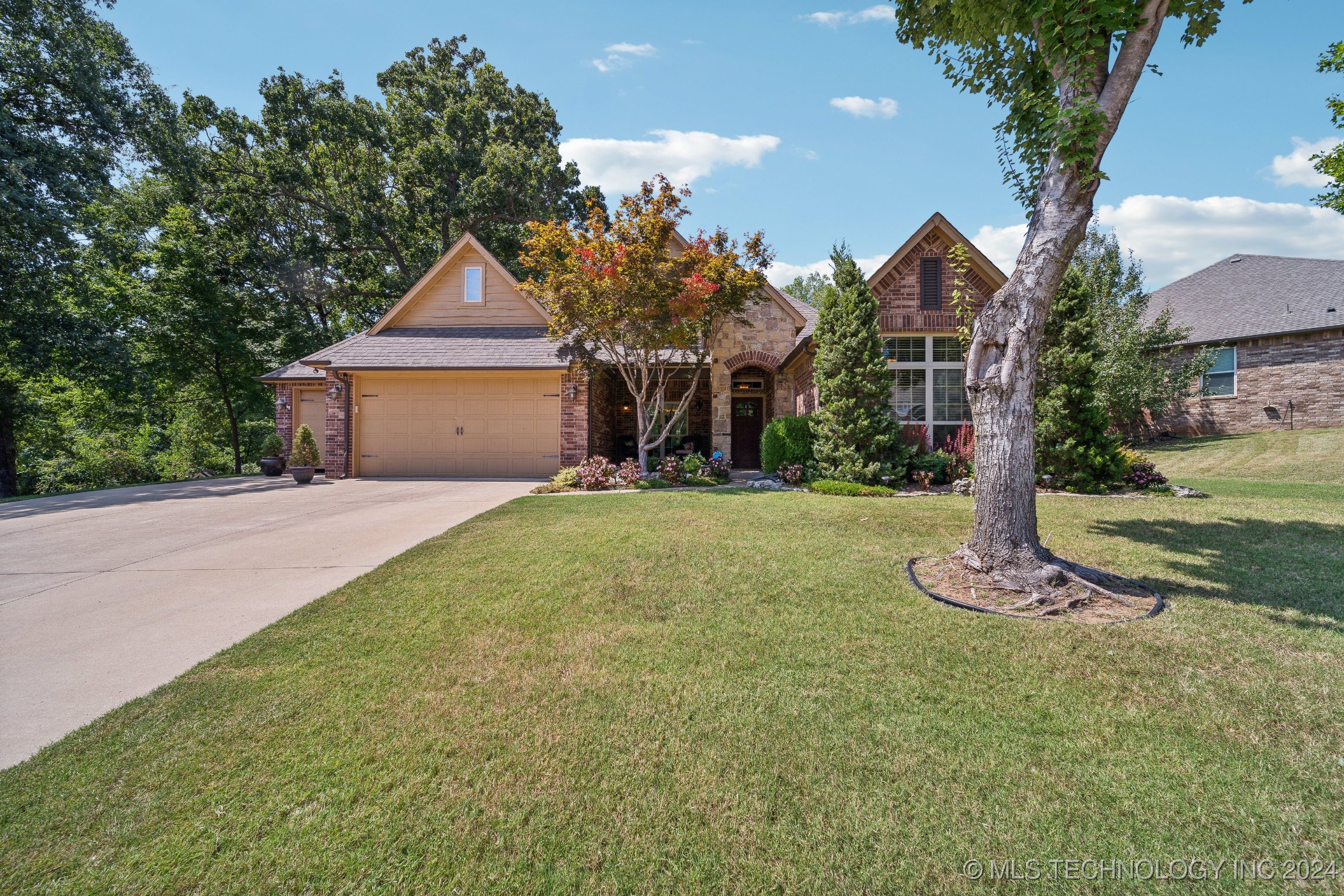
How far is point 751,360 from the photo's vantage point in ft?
45.1

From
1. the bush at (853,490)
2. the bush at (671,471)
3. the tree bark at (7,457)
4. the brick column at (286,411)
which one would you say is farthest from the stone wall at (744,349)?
the tree bark at (7,457)

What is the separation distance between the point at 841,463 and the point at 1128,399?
12.5 meters

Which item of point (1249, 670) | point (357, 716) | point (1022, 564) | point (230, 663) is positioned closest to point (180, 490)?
point (230, 663)

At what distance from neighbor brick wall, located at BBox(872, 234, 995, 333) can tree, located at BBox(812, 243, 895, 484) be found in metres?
2.08

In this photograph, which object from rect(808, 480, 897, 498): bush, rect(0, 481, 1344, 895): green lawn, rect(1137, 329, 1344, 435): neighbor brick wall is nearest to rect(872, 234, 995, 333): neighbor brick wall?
rect(808, 480, 897, 498): bush

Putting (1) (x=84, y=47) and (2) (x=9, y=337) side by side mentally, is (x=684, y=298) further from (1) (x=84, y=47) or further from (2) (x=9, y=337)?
(1) (x=84, y=47)

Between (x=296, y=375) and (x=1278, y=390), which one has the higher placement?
(x=296, y=375)

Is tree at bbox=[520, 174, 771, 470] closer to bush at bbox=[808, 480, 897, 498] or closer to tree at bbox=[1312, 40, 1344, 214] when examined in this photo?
bush at bbox=[808, 480, 897, 498]

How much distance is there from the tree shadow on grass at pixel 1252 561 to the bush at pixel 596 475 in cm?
770

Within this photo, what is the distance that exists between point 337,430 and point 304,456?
102 cm

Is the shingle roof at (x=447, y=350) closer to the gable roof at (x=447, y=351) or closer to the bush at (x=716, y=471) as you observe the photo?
the gable roof at (x=447, y=351)

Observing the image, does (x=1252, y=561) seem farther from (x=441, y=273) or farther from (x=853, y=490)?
(x=441, y=273)

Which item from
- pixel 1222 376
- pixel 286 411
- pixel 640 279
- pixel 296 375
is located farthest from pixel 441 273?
pixel 1222 376

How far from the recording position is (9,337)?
1216 centimetres
